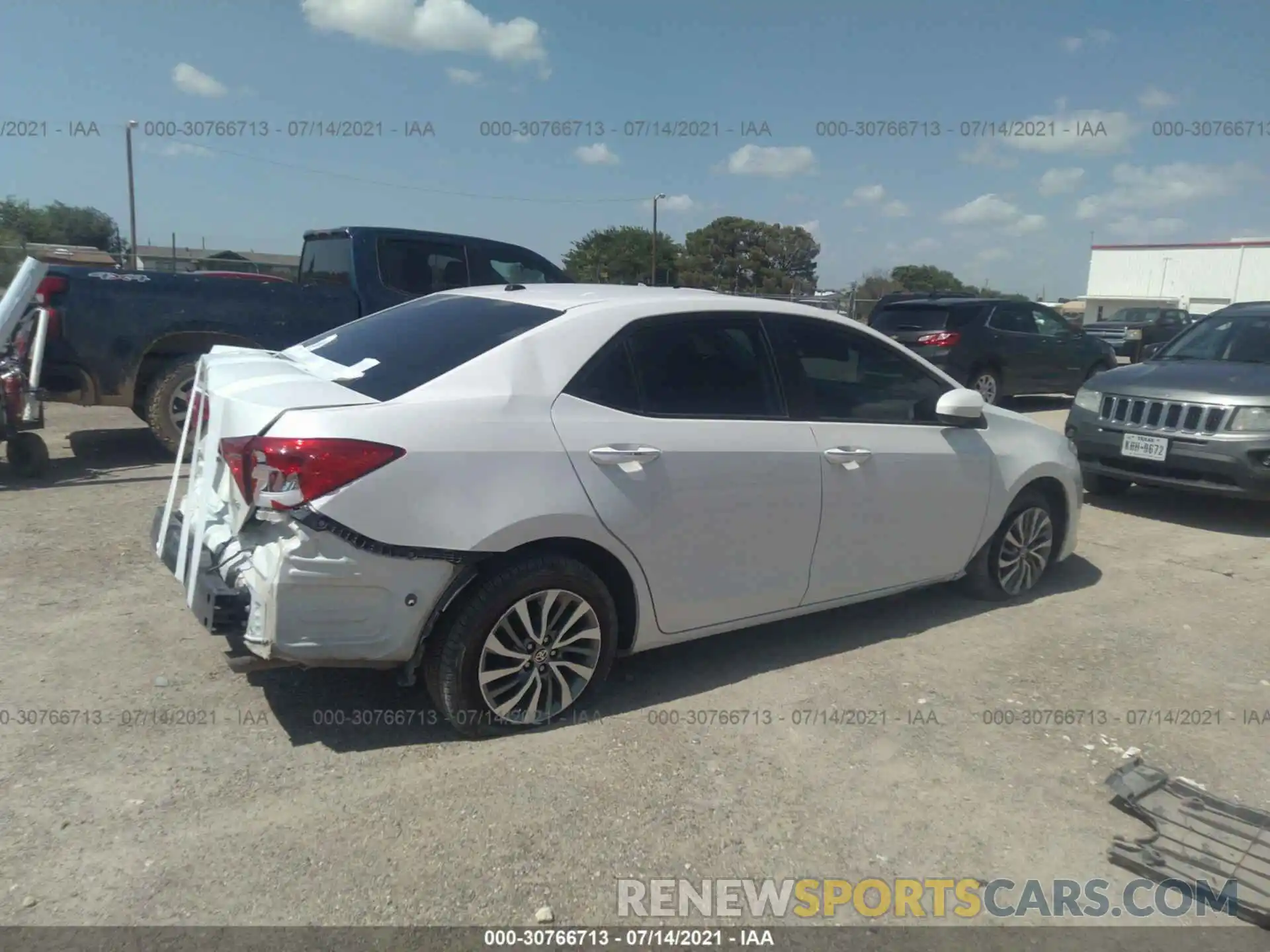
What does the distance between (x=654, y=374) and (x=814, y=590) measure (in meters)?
1.26

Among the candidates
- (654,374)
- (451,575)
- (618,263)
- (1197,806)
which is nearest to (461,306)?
Answer: (654,374)

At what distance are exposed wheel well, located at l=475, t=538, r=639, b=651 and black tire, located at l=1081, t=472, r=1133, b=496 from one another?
548 cm

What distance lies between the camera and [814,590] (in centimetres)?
421

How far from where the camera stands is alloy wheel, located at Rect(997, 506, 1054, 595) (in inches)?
201

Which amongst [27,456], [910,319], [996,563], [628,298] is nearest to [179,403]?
[27,456]

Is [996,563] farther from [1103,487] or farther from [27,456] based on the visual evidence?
[27,456]

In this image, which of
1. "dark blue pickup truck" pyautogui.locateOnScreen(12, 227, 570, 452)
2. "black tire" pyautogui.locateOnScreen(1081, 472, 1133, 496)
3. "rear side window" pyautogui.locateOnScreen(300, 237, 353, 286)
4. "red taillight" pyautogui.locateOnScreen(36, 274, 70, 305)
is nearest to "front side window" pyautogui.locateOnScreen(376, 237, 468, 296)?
"dark blue pickup truck" pyautogui.locateOnScreen(12, 227, 570, 452)

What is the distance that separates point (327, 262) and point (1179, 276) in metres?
64.4

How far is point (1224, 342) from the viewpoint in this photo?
7.82 meters

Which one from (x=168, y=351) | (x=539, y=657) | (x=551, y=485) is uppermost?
(x=168, y=351)

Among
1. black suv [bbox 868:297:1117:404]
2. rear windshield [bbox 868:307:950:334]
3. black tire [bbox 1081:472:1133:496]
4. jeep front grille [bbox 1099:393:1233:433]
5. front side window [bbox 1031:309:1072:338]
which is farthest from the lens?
front side window [bbox 1031:309:1072:338]

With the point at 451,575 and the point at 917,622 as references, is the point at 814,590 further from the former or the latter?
the point at 451,575

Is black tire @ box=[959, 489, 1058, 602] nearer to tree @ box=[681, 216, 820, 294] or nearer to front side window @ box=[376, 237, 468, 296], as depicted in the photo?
front side window @ box=[376, 237, 468, 296]

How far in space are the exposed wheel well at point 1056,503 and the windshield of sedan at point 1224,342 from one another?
3.35 m
